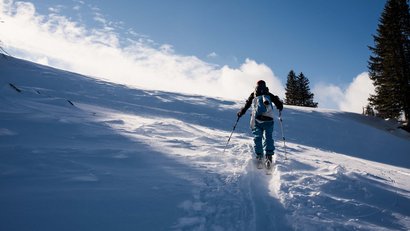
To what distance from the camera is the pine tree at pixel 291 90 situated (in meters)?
41.4

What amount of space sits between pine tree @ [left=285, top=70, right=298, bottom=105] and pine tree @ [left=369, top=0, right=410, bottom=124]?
13.1 m

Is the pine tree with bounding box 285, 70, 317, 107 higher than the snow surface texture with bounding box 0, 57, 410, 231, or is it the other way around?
the pine tree with bounding box 285, 70, 317, 107

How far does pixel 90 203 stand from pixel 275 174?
3763 millimetres

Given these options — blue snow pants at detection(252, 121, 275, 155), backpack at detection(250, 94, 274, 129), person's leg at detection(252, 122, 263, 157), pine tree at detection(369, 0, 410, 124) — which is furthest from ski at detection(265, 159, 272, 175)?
pine tree at detection(369, 0, 410, 124)

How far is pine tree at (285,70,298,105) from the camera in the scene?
136 feet

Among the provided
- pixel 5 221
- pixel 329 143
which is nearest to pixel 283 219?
pixel 5 221

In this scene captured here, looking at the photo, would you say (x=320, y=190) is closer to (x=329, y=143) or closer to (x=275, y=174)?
(x=275, y=174)

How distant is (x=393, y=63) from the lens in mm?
26125

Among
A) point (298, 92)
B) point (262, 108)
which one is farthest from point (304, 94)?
point (262, 108)

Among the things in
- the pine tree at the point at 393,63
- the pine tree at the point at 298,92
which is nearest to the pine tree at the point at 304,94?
the pine tree at the point at 298,92

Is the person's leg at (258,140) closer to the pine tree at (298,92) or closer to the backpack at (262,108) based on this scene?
the backpack at (262,108)

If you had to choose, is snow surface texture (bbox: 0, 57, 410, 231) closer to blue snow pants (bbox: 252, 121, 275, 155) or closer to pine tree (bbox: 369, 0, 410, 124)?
blue snow pants (bbox: 252, 121, 275, 155)

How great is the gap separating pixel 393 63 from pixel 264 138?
24954 mm

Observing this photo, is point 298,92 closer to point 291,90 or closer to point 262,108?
point 291,90
